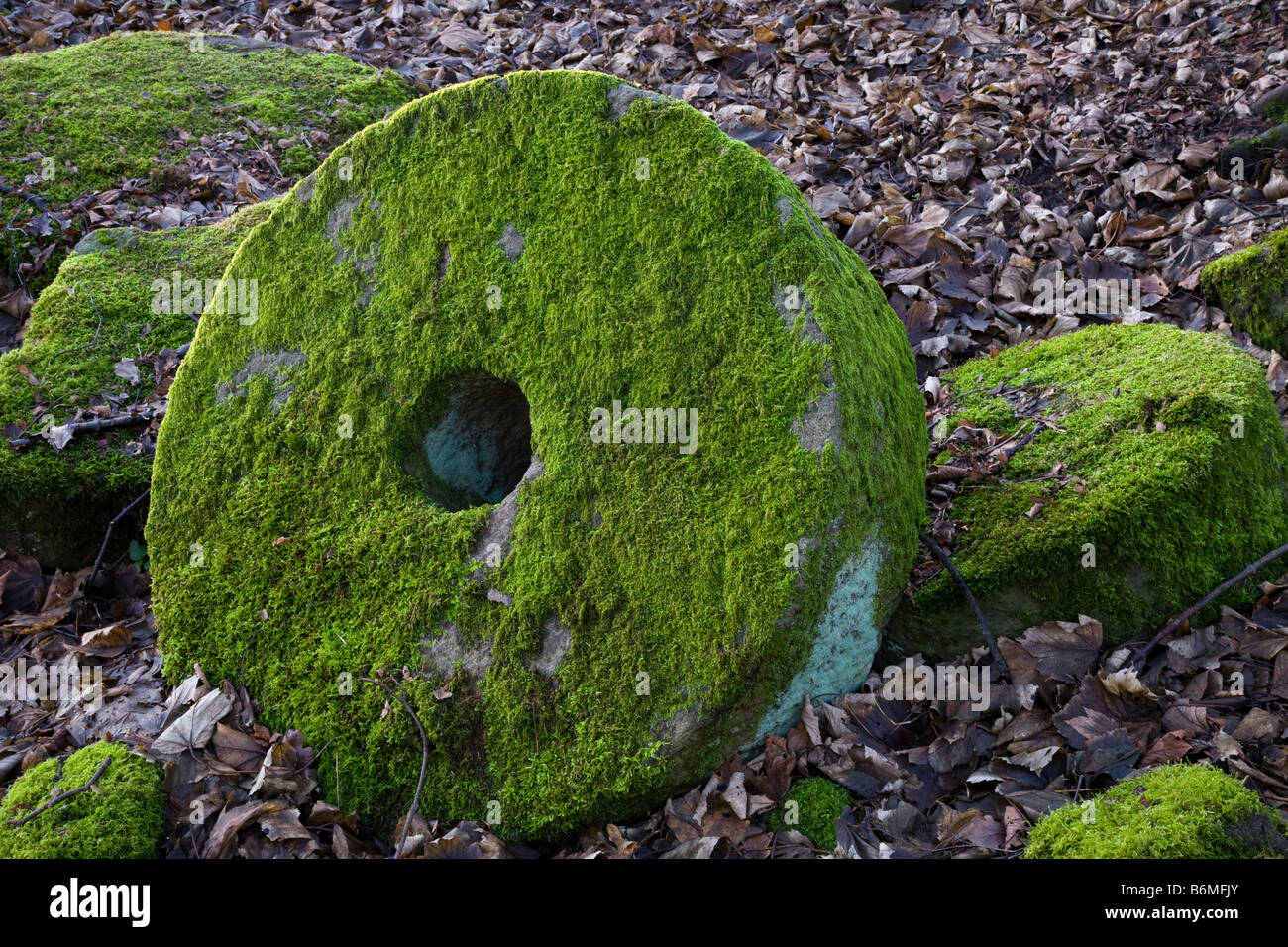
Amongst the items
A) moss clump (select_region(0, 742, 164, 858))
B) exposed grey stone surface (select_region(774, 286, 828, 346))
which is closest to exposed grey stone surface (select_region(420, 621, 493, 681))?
moss clump (select_region(0, 742, 164, 858))

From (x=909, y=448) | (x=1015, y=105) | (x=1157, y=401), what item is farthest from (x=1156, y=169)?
(x=909, y=448)

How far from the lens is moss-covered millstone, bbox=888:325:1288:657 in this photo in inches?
143

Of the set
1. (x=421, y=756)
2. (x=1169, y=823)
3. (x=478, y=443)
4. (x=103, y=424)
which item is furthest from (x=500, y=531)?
(x=103, y=424)

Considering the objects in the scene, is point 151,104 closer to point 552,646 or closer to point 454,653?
point 454,653

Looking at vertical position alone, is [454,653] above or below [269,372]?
below

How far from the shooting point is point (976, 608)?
3.59 m

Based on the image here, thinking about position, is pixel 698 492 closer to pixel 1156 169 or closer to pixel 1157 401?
pixel 1157 401

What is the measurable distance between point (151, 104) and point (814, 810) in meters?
6.98

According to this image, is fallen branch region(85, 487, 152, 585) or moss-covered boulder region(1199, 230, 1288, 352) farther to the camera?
moss-covered boulder region(1199, 230, 1288, 352)

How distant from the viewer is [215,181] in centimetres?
685

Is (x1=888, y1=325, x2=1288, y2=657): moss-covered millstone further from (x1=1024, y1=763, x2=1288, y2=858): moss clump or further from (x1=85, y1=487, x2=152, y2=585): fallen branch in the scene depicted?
(x1=85, y1=487, x2=152, y2=585): fallen branch

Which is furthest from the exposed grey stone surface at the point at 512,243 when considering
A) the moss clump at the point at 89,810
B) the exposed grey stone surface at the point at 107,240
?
the exposed grey stone surface at the point at 107,240

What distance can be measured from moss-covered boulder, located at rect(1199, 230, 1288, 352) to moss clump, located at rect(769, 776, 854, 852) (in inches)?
136

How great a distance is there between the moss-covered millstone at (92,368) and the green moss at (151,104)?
101cm
